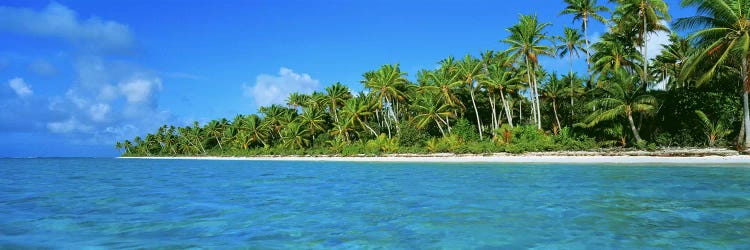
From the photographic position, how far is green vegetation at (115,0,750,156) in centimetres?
2777

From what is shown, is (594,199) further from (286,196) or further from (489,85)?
(489,85)

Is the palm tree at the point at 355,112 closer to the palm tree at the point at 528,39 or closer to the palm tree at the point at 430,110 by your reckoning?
the palm tree at the point at 430,110

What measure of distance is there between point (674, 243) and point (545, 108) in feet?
148

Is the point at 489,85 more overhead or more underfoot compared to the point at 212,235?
more overhead

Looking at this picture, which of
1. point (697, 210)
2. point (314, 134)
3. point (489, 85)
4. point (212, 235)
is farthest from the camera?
point (314, 134)

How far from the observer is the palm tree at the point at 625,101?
32531 millimetres

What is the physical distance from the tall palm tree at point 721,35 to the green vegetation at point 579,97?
0.20ft

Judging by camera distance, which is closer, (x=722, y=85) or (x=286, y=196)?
(x=286, y=196)

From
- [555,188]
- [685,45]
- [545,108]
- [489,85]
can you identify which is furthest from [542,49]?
[555,188]

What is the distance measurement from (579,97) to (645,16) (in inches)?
411

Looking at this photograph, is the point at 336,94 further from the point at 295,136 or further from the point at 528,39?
the point at 528,39

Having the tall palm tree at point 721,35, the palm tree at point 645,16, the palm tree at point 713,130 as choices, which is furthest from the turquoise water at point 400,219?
the palm tree at point 645,16

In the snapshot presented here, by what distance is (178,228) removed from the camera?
720cm

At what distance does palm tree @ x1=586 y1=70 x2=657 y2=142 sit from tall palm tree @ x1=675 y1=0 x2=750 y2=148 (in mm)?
5160
